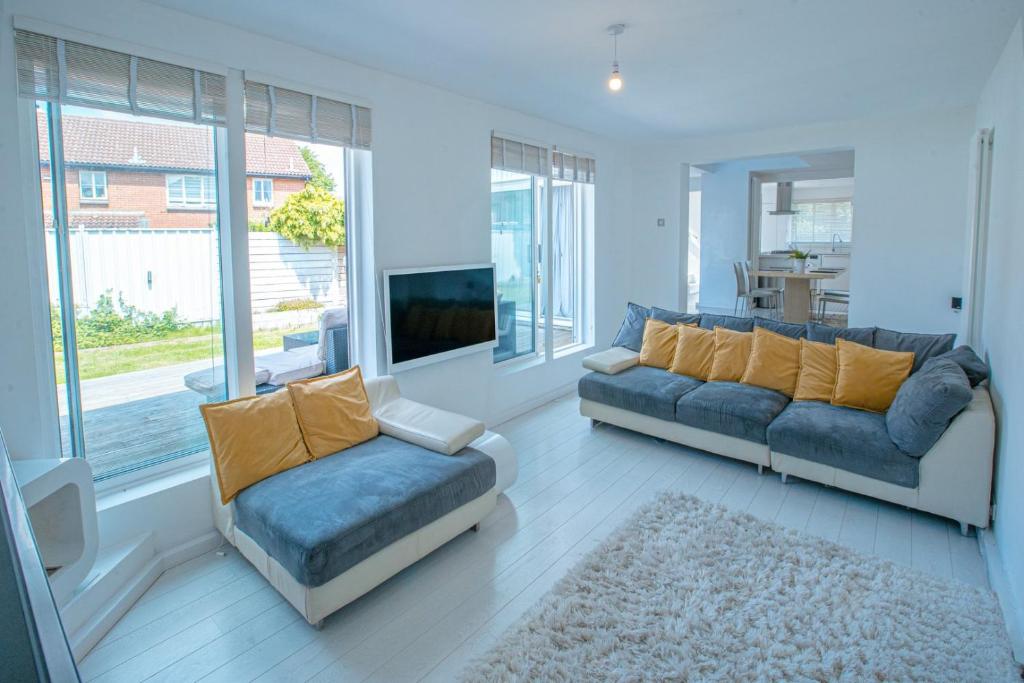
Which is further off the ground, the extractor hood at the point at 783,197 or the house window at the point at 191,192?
the extractor hood at the point at 783,197

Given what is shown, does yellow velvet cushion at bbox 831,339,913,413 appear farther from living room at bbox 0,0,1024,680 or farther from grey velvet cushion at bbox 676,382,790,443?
grey velvet cushion at bbox 676,382,790,443

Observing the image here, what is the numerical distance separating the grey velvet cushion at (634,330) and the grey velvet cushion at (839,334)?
Answer: 53.2 inches

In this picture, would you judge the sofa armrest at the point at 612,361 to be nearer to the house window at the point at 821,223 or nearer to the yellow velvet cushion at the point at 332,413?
the yellow velvet cushion at the point at 332,413

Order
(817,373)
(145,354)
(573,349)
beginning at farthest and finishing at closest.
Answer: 1. (573,349)
2. (817,373)
3. (145,354)

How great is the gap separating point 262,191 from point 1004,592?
3929 mm

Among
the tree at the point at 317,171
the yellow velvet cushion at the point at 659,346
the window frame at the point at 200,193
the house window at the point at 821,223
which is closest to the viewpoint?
the window frame at the point at 200,193

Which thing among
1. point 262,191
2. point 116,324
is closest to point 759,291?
point 262,191

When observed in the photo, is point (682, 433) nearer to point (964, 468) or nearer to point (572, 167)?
point (964, 468)

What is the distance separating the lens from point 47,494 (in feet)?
6.79

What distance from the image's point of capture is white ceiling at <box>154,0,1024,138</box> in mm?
2621

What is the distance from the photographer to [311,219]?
3436mm

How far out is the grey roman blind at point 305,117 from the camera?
2.96 meters

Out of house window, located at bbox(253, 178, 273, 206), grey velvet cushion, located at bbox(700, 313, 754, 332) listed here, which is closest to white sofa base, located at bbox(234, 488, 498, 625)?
house window, located at bbox(253, 178, 273, 206)

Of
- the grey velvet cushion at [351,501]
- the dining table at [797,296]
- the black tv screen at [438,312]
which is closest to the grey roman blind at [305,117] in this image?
the black tv screen at [438,312]
